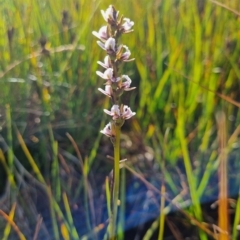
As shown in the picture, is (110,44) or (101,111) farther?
(101,111)

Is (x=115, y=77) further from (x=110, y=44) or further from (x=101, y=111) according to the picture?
(x=101, y=111)

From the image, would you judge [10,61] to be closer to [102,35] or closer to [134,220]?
[134,220]

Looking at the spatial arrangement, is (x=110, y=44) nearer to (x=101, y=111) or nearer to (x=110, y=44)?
(x=110, y=44)

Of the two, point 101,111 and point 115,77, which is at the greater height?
point 115,77

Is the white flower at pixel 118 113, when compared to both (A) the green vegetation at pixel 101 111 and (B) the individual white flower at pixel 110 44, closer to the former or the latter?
(B) the individual white flower at pixel 110 44

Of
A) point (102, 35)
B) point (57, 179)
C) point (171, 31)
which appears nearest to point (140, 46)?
point (171, 31)

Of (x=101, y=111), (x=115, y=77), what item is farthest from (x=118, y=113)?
(x=101, y=111)

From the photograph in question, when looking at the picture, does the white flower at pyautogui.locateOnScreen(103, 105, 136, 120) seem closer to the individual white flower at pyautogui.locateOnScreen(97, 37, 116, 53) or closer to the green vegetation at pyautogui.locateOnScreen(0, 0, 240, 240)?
the individual white flower at pyautogui.locateOnScreen(97, 37, 116, 53)

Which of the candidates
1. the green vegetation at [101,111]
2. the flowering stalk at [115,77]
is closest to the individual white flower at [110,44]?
the flowering stalk at [115,77]
